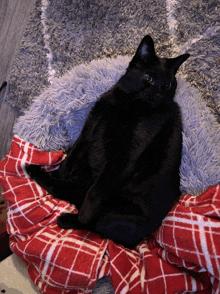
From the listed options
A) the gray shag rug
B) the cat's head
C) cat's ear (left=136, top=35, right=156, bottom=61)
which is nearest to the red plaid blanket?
the gray shag rug

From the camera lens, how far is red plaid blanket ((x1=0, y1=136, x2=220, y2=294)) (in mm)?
719

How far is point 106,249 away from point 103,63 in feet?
2.83

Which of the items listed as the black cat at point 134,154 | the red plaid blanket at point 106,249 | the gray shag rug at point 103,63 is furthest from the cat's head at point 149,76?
the red plaid blanket at point 106,249

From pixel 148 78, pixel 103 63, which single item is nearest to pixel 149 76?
pixel 148 78

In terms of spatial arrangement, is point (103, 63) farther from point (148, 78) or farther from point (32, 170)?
point (32, 170)

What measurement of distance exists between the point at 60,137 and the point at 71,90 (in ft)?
0.78

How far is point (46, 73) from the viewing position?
3.37ft

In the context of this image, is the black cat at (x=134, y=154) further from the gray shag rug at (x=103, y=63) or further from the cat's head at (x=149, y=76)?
the gray shag rug at (x=103, y=63)

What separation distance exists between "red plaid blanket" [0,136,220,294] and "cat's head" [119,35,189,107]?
1.51ft

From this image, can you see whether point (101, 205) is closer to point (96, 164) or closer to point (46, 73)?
point (96, 164)

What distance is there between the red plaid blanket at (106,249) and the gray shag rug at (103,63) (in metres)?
0.13

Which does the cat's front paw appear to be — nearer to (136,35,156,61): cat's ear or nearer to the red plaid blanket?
the red plaid blanket

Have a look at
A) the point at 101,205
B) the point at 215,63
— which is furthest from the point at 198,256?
the point at 215,63

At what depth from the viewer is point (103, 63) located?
3.11 feet
